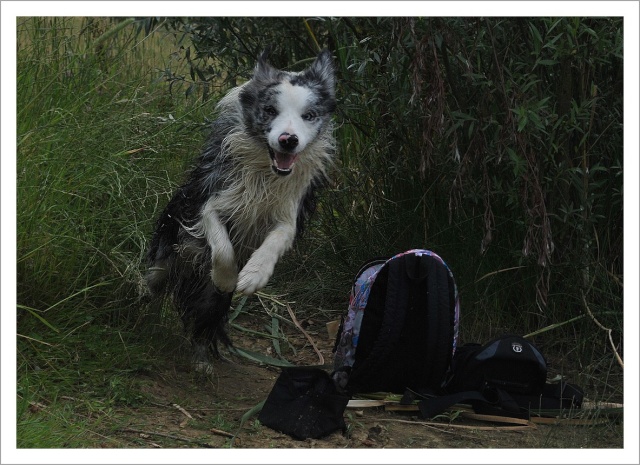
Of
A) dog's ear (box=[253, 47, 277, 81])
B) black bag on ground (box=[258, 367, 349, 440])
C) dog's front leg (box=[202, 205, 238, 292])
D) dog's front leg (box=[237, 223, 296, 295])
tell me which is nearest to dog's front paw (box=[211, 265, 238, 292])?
dog's front leg (box=[202, 205, 238, 292])

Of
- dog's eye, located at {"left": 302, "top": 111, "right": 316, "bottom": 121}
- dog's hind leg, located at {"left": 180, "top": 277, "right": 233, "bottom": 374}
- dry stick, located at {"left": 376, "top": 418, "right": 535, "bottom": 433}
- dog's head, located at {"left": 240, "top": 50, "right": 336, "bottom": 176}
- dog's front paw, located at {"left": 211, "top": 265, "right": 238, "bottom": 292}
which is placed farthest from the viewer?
dog's hind leg, located at {"left": 180, "top": 277, "right": 233, "bottom": 374}

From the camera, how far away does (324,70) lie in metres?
4.44

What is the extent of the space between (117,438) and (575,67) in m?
2.82

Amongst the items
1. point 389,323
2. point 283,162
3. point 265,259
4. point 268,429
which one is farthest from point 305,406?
point 283,162

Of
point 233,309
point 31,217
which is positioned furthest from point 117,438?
point 233,309

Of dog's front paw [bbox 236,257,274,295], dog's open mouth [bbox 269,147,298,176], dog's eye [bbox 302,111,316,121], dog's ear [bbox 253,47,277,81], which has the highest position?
dog's ear [bbox 253,47,277,81]

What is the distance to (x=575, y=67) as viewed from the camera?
4.70 metres

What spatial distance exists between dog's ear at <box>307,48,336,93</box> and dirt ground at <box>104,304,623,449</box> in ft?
5.01

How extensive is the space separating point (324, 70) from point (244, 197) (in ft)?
2.36

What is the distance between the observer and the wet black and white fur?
4.24 metres

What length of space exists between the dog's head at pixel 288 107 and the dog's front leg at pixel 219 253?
44cm

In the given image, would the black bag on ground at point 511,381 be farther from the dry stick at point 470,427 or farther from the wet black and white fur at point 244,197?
the wet black and white fur at point 244,197

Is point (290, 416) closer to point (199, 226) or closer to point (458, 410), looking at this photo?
point (458, 410)

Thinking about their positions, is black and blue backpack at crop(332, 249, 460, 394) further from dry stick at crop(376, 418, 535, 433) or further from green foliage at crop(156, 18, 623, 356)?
green foliage at crop(156, 18, 623, 356)
